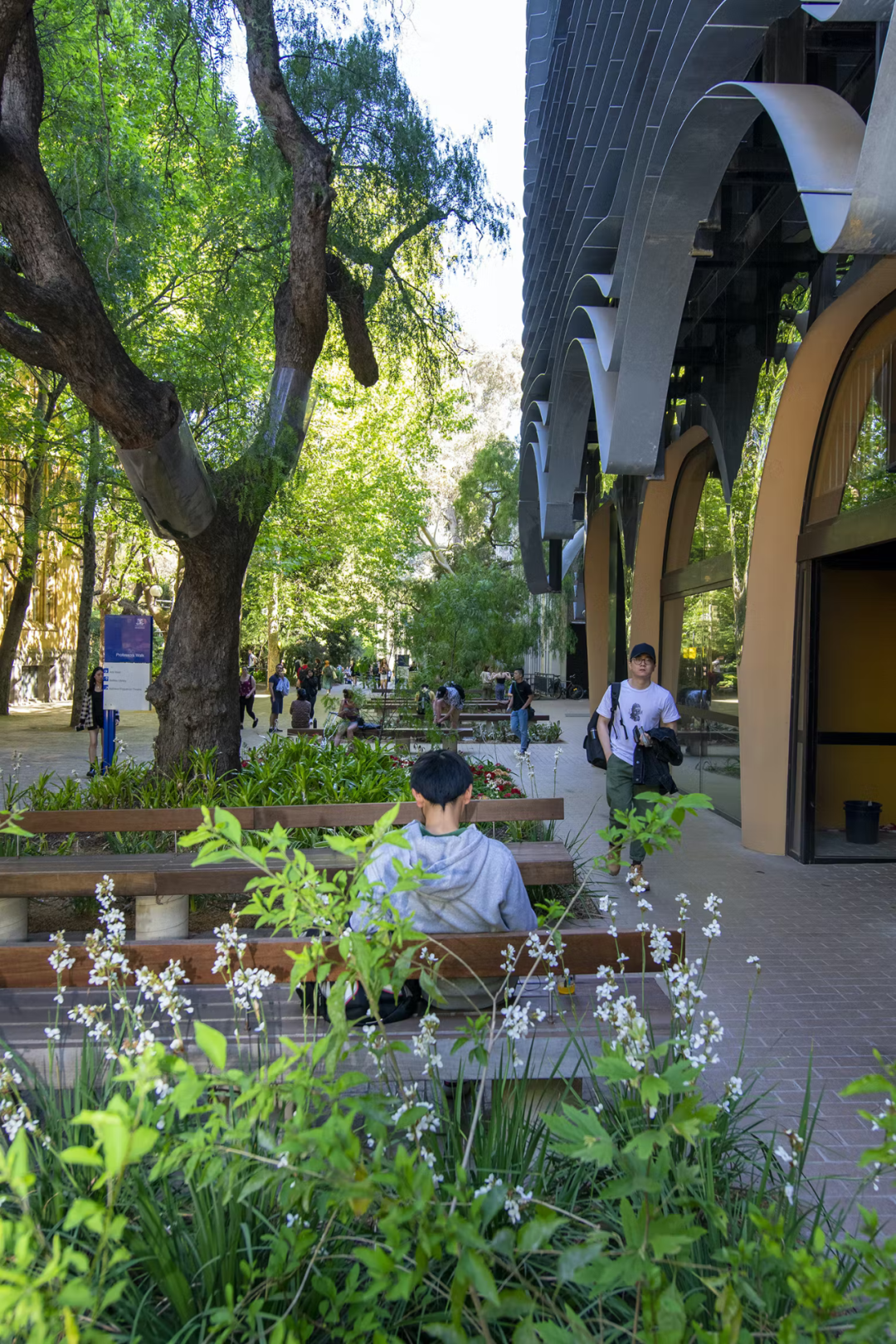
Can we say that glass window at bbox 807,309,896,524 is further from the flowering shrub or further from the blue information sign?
the blue information sign

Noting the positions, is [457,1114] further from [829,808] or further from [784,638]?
[829,808]

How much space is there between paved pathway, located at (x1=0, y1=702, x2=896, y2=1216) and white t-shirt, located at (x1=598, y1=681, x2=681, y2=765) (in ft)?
1.75

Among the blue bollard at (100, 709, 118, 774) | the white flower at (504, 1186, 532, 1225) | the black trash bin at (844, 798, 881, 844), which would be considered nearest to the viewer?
the white flower at (504, 1186, 532, 1225)

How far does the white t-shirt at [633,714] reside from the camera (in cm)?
791

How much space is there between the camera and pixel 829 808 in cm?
1103

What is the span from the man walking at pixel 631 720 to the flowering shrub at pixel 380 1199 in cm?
465

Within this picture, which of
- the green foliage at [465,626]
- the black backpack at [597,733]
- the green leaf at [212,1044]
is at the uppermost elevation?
the green foliage at [465,626]

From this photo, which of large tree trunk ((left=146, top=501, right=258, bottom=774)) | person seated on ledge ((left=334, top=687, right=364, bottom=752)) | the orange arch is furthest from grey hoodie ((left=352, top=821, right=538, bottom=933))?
person seated on ledge ((left=334, top=687, right=364, bottom=752))

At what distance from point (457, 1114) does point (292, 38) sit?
980 cm

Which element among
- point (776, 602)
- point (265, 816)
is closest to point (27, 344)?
point (265, 816)

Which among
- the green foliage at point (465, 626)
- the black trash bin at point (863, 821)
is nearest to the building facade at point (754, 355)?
the black trash bin at point (863, 821)

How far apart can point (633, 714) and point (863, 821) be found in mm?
3690

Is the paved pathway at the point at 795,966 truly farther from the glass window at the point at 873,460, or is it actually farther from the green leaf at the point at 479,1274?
the glass window at the point at 873,460

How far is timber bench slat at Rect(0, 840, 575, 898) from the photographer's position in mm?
5402
